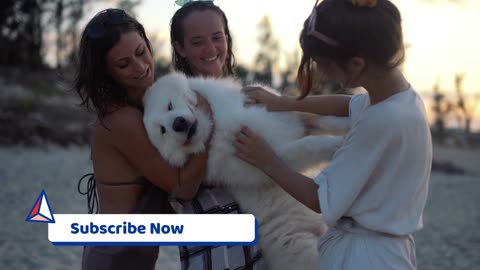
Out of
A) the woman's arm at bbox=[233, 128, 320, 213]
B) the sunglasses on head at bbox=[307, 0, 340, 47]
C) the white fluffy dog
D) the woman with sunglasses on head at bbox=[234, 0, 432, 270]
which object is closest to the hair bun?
the woman with sunglasses on head at bbox=[234, 0, 432, 270]

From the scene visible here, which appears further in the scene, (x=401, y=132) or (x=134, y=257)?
(x=134, y=257)

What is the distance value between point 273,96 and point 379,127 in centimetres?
88

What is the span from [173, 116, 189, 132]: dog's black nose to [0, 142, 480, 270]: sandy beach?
11.5 ft

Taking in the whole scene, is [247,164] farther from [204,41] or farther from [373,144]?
[373,144]

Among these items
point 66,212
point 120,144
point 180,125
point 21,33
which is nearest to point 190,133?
point 180,125

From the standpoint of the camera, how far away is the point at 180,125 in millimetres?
2193

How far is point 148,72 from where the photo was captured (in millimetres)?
2258

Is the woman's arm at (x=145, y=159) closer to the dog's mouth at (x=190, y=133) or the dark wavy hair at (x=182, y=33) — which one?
the dog's mouth at (x=190, y=133)

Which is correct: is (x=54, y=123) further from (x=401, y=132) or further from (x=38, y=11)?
(x=401, y=132)

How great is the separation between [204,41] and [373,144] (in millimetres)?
1198

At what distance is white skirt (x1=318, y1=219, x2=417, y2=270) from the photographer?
62.3 inches

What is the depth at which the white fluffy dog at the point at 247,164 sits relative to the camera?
2.19 metres

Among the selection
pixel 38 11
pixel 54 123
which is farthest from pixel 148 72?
pixel 38 11

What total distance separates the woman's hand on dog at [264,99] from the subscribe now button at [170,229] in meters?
0.52
